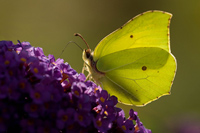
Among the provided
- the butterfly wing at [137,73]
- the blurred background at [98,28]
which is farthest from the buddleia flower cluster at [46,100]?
the blurred background at [98,28]

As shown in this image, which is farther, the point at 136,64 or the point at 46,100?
the point at 136,64

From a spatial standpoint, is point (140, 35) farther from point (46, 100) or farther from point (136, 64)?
point (46, 100)

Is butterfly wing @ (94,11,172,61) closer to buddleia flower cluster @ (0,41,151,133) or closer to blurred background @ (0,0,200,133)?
buddleia flower cluster @ (0,41,151,133)

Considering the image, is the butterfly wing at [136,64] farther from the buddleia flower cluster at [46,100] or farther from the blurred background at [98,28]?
the blurred background at [98,28]

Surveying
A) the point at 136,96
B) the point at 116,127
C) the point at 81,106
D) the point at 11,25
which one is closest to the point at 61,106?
the point at 81,106

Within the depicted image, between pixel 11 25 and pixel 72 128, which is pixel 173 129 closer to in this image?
pixel 72 128

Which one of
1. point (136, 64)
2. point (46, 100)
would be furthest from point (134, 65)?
point (46, 100)

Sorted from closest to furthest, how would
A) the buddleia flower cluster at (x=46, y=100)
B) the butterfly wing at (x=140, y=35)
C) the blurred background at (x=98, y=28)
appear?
the buddleia flower cluster at (x=46, y=100) → the butterfly wing at (x=140, y=35) → the blurred background at (x=98, y=28)
